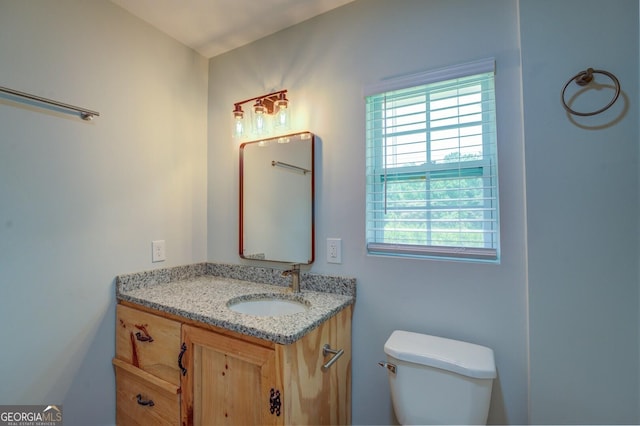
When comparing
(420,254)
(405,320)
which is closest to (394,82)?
(420,254)

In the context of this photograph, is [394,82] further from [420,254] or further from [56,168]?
[56,168]

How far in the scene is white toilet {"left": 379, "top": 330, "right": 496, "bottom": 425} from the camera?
951mm

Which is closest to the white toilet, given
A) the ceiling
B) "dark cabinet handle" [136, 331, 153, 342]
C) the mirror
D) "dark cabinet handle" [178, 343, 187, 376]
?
the mirror

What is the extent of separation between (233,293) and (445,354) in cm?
99

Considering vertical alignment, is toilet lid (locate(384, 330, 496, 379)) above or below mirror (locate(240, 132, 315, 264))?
below

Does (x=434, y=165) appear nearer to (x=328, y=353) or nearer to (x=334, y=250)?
(x=334, y=250)

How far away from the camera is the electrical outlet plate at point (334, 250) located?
1.43m

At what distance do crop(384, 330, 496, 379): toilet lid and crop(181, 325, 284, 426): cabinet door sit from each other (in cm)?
46

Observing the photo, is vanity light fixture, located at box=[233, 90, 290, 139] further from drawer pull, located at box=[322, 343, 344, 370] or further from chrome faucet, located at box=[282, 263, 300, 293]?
drawer pull, located at box=[322, 343, 344, 370]

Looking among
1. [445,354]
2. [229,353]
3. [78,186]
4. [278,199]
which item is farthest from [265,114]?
[445,354]

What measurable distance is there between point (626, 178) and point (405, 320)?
2.98 feet

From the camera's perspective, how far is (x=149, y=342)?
129 centimetres

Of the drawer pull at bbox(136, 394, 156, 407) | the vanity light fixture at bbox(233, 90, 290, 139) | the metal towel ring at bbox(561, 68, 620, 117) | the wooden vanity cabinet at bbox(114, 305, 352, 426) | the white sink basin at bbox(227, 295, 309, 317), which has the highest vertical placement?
the vanity light fixture at bbox(233, 90, 290, 139)

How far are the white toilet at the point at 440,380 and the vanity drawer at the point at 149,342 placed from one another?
0.90 meters
